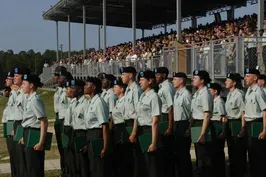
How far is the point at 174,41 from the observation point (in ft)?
59.8

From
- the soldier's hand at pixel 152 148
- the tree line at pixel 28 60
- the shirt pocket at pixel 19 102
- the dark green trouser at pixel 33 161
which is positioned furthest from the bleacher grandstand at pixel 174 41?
the tree line at pixel 28 60

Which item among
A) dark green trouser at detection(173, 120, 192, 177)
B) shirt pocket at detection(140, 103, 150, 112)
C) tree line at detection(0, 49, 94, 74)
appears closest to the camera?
shirt pocket at detection(140, 103, 150, 112)

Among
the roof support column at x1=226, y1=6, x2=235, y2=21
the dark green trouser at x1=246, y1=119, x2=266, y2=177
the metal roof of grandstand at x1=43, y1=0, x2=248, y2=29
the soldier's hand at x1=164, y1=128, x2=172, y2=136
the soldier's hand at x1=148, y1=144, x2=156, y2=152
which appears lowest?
the dark green trouser at x1=246, y1=119, x2=266, y2=177

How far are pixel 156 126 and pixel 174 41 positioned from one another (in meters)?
11.7

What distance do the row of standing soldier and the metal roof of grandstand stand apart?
23.1m

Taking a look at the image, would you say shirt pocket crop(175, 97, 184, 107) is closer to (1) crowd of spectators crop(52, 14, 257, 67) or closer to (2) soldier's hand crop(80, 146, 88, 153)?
(2) soldier's hand crop(80, 146, 88, 153)

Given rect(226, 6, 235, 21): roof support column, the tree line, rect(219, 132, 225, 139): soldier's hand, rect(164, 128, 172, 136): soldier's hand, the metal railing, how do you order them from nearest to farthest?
rect(164, 128, 172, 136): soldier's hand < rect(219, 132, 225, 139): soldier's hand < the metal railing < rect(226, 6, 235, 21): roof support column < the tree line

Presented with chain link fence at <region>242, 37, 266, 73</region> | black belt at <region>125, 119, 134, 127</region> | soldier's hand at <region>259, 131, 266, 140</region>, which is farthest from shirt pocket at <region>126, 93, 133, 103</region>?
chain link fence at <region>242, 37, 266, 73</region>

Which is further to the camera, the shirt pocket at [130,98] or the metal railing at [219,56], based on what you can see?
the metal railing at [219,56]

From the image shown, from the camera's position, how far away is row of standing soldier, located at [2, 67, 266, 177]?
6.98 m

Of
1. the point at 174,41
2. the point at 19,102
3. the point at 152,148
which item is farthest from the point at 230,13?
the point at 152,148

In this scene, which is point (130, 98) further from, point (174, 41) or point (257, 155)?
point (174, 41)

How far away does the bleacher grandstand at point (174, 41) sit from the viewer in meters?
11.6

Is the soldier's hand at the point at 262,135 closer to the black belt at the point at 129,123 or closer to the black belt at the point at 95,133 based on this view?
the black belt at the point at 129,123
